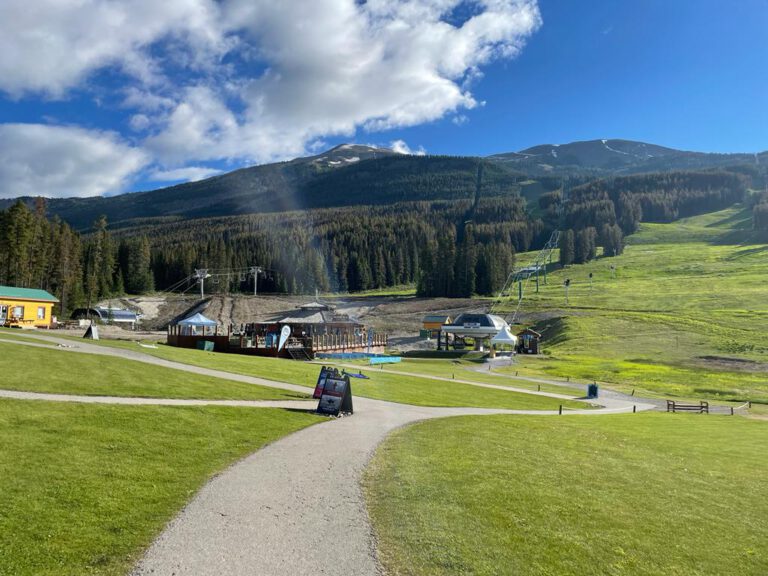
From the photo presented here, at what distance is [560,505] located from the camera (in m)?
11.5

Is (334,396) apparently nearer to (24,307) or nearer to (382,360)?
(382,360)

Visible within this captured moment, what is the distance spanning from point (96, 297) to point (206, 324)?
60.0 metres

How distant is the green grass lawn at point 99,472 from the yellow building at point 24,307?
53418 mm

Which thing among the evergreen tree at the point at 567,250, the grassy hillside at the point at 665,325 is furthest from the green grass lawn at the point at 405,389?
the evergreen tree at the point at 567,250

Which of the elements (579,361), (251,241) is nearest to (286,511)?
(579,361)

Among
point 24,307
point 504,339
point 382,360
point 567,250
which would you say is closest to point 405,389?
point 382,360

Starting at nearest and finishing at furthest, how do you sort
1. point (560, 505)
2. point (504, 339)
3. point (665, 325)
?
point (560, 505)
point (504, 339)
point (665, 325)

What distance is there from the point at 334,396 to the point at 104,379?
966cm

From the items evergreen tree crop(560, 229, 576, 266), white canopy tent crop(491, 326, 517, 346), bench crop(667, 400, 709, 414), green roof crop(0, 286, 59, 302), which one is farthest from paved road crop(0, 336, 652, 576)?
evergreen tree crop(560, 229, 576, 266)

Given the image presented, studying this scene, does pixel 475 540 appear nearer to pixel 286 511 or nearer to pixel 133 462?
pixel 286 511

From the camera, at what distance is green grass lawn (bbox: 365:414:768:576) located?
8.70 meters

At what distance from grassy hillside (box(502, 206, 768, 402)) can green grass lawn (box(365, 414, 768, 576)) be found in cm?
3590

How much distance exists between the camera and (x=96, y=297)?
107000 millimetres

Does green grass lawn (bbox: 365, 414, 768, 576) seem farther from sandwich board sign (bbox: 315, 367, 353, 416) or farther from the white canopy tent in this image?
the white canopy tent
